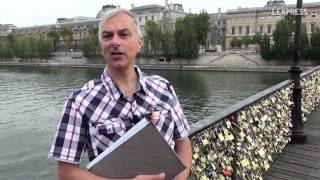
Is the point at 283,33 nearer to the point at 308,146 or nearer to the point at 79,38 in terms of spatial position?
the point at 308,146

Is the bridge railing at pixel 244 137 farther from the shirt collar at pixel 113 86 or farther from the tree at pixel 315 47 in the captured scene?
the tree at pixel 315 47

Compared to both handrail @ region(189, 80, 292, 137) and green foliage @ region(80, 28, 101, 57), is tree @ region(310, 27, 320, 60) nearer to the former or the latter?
green foliage @ region(80, 28, 101, 57)

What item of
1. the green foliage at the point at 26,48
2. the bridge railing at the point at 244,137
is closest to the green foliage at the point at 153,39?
the green foliage at the point at 26,48

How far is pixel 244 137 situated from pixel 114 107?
8.71 ft

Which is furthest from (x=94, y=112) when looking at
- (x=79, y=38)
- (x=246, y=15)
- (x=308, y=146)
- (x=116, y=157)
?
(x=79, y=38)

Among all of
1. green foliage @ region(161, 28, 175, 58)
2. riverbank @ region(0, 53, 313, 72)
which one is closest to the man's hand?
riverbank @ region(0, 53, 313, 72)

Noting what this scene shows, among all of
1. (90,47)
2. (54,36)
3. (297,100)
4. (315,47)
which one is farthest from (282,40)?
(54,36)

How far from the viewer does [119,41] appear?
6.17 ft

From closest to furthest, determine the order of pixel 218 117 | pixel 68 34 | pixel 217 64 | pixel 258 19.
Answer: pixel 218 117
pixel 217 64
pixel 258 19
pixel 68 34

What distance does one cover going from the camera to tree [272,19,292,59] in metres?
55.6

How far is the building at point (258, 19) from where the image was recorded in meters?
82.4

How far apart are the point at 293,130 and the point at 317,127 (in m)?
1.26

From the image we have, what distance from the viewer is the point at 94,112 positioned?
1.78 metres

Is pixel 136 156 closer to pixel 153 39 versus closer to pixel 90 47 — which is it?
pixel 153 39
